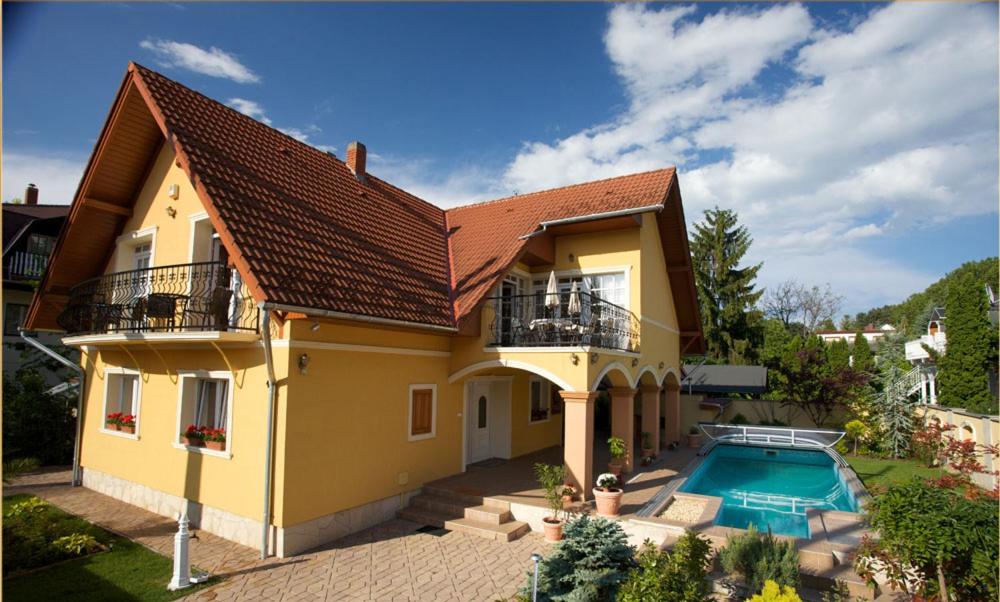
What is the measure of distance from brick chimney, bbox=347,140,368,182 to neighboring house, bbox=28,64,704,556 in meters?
0.06

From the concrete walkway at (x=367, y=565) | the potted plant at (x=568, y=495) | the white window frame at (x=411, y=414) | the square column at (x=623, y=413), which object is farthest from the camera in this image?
the square column at (x=623, y=413)

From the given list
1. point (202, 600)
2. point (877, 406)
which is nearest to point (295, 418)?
point (202, 600)

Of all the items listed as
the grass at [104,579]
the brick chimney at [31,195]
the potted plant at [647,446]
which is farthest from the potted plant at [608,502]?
the brick chimney at [31,195]

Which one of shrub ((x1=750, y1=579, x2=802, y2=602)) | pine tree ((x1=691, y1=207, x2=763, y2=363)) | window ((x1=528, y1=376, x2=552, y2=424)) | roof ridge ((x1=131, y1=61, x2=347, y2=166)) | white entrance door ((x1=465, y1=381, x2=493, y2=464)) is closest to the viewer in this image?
shrub ((x1=750, y1=579, x2=802, y2=602))

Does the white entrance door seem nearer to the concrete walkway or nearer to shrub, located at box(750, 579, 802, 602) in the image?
the concrete walkway

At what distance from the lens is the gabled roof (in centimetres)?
984

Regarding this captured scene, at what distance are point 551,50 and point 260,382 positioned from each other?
8996 millimetres

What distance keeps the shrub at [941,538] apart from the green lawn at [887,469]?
1100 centimetres

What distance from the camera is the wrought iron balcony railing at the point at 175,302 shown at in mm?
9633

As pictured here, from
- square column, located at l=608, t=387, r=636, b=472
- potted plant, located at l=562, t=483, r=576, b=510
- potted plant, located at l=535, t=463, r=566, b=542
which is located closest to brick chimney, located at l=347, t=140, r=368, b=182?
square column, located at l=608, t=387, r=636, b=472

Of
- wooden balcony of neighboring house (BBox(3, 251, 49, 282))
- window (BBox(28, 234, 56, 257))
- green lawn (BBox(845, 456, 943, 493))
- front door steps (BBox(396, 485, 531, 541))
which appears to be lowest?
green lawn (BBox(845, 456, 943, 493))

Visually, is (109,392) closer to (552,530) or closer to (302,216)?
(302,216)

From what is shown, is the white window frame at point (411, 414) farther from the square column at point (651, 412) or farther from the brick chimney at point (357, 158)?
Result: the square column at point (651, 412)

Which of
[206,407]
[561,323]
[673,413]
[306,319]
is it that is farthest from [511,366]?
[673,413]
